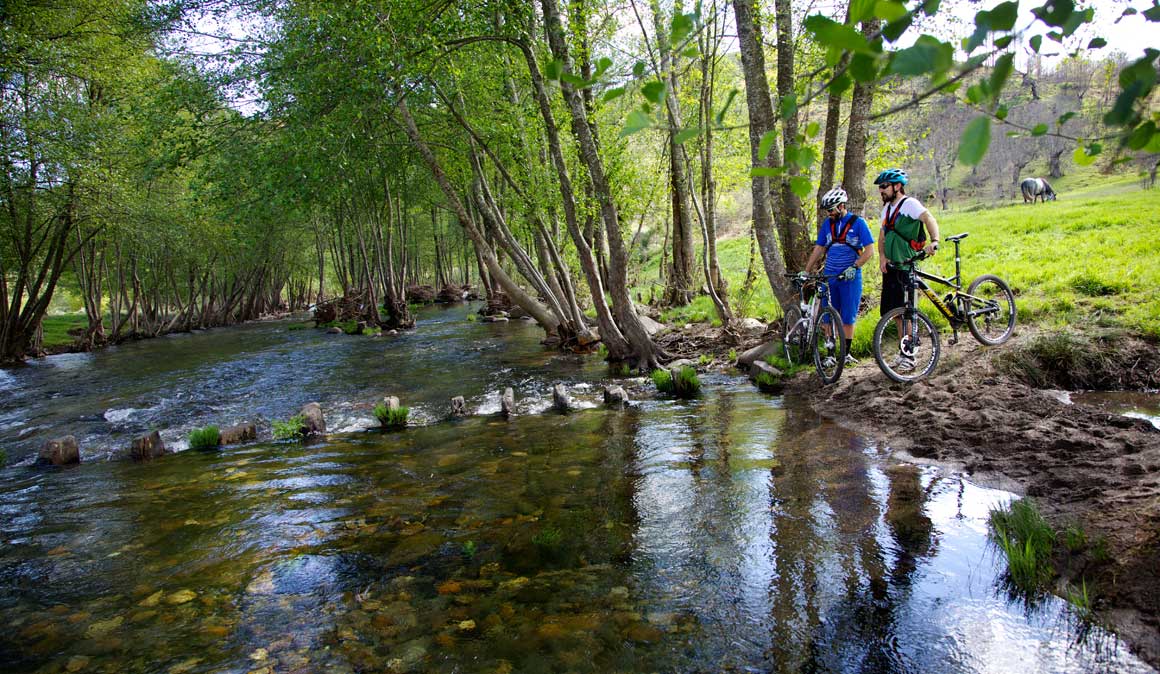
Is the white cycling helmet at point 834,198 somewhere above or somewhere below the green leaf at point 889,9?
above

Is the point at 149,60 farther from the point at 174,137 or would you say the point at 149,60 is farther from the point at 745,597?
the point at 745,597

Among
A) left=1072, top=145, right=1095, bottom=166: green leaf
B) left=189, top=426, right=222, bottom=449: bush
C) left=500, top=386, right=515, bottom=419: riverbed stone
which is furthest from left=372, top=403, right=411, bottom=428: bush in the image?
left=1072, top=145, right=1095, bottom=166: green leaf

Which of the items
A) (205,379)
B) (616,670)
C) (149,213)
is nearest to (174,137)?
(205,379)

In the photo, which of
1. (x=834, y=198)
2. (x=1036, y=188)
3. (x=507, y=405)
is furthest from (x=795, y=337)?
(x=1036, y=188)

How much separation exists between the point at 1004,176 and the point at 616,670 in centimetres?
6946

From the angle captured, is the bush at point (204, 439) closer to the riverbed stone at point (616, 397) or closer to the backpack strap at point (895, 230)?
the riverbed stone at point (616, 397)

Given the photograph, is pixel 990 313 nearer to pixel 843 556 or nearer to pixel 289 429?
pixel 843 556

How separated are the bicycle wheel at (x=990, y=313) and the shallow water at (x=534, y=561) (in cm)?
295

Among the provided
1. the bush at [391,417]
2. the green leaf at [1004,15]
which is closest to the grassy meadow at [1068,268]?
the bush at [391,417]

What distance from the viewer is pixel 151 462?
8305 millimetres

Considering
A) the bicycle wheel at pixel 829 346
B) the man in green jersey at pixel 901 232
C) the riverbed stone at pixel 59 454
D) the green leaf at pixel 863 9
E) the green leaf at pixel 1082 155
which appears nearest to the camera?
the green leaf at pixel 863 9

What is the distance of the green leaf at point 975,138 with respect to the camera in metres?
1.41

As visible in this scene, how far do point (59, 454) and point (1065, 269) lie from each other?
16.6 meters

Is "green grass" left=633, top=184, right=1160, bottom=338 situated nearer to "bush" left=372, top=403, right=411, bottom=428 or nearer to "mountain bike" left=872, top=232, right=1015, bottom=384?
"mountain bike" left=872, top=232, right=1015, bottom=384
